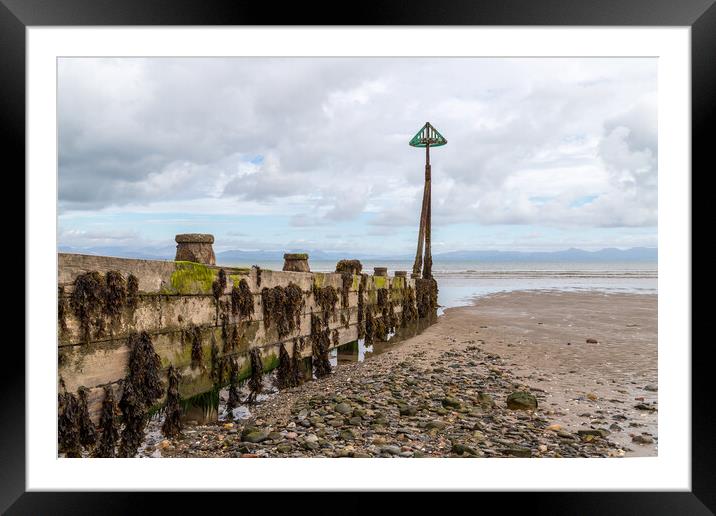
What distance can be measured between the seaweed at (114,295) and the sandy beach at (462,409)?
1.85 metres

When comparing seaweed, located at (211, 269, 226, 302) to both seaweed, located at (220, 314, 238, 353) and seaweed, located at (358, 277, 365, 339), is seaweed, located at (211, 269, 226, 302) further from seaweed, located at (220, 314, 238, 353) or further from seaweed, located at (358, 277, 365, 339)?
seaweed, located at (358, 277, 365, 339)

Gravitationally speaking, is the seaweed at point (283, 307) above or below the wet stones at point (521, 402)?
above

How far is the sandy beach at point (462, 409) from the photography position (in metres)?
5.09

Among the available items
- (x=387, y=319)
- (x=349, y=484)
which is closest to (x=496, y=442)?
(x=349, y=484)

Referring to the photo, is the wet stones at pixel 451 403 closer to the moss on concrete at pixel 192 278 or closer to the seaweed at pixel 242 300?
the seaweed at pixel 242 300

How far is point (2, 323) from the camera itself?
2.54 m

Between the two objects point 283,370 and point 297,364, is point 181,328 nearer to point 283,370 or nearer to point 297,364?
point 283,370

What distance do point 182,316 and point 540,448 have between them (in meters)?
4.44

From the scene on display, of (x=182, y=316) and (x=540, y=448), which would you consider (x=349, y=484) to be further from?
(x=540, y=448)

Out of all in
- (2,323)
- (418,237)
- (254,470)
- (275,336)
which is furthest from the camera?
(418,237)

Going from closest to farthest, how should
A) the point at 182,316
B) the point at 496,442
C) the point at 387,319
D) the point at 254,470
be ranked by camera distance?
the point at 254,470, the point at 182,316, the point at 496,442, the point at 387,319

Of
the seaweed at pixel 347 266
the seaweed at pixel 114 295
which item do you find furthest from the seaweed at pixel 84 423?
the seaweed at pixel 347 266

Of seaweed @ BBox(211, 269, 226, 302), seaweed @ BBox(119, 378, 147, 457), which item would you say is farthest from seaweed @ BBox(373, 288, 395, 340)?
seaweed @ BBox(119, 378, 147, 457)
